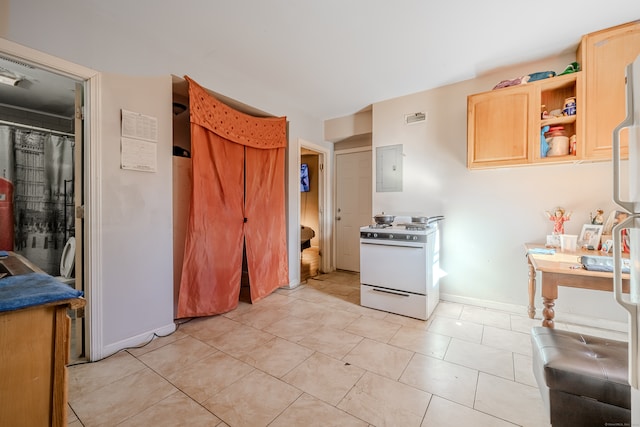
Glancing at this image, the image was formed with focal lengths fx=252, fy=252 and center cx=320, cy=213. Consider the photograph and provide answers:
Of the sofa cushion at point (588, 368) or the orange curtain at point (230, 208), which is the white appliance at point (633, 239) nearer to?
the sofa cushion at point (588, 368)

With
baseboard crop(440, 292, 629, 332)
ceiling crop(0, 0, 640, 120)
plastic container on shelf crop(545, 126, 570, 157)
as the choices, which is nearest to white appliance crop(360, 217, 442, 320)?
baseboard crop(440, 292, 629, 332)

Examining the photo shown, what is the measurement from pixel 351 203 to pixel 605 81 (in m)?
3.02

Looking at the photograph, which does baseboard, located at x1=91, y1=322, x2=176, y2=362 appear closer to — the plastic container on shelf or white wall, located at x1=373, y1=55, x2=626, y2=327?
white wall, located at x1=373, y1=55, x2=626, y2=327

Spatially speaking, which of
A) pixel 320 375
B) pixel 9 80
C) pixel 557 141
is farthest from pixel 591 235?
pixel 9 80

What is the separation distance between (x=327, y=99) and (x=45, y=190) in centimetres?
365

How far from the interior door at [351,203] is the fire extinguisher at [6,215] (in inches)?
159

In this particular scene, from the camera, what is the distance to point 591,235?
2.15 meters

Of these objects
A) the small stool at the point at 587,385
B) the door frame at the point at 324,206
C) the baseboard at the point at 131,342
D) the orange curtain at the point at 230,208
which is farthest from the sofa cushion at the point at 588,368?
the door frame at the point at 324,206

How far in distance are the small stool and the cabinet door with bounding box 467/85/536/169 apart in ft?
5.48

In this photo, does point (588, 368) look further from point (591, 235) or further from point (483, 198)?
point (483, 198)

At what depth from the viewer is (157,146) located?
214 centimetres

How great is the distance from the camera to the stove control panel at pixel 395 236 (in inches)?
98.1

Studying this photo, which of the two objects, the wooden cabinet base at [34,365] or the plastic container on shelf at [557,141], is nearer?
the wooden cabinet base at [34,365]

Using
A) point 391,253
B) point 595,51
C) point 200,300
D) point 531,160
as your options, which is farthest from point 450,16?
point 200,300
